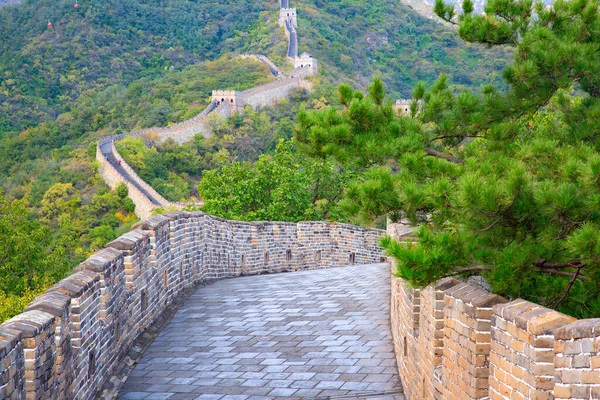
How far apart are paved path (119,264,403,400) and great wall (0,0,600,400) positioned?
0.20 meters

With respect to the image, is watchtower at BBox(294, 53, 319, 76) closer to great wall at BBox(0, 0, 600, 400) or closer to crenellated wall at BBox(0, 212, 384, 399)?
crenellated wall at BBox(0, 212, 384, 399)

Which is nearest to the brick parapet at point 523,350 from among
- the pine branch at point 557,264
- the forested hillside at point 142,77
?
the pine branch at point 557,264

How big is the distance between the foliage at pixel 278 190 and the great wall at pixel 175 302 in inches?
286

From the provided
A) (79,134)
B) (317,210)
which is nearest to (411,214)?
(317,210)

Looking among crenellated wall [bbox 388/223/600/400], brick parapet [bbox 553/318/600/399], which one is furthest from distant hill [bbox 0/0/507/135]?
brick parapet [bbox 553/318/600/399]

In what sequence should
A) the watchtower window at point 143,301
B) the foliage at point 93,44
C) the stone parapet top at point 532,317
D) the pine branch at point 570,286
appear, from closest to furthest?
the stone parapet top at point 532,317 → the pine branch at point 570,286 → the watchtower window at point 143,301 → the foliage at point 93,44

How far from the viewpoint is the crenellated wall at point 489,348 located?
3383 millimetres

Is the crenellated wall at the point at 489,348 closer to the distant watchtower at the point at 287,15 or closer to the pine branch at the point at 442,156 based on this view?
the pine branch at the point at 442,156

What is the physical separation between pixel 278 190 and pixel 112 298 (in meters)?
12.4

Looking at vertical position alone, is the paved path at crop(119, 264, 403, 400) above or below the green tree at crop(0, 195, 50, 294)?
above

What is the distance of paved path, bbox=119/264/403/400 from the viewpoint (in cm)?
656

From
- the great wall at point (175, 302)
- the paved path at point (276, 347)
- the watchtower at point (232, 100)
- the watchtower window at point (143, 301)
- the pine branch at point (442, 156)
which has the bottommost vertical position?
the watchtower at point (232, 100)

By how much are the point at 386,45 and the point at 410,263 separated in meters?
108

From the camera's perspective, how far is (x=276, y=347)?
762cm
